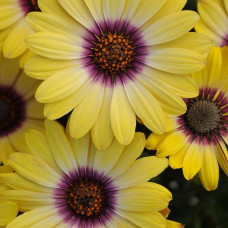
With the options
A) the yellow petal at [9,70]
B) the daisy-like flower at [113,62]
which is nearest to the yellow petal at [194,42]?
the daisy-like flower at [113,62]

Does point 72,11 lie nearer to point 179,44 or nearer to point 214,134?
point 179,44

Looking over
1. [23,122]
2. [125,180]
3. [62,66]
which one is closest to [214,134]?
[125,180]

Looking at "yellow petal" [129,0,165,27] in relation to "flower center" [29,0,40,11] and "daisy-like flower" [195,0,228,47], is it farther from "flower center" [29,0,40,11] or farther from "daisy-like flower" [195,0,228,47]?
"flower center" [29,0,40,11]

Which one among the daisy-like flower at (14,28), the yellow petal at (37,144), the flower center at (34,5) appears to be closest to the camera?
the yellow petal at (37,144)

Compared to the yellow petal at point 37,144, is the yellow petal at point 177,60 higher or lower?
higher

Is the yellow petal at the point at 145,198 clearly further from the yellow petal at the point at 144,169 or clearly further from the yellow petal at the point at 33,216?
the yellow petal at the point at 33,216

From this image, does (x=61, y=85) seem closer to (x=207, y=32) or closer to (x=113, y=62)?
(x=113, y=62)
